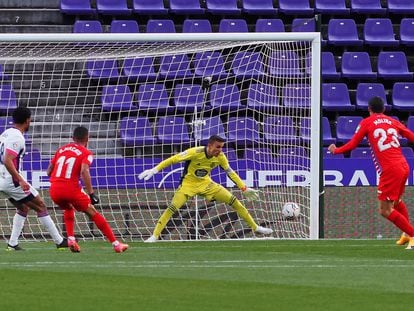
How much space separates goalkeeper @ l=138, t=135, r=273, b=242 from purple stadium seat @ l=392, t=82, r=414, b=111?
24.3ft

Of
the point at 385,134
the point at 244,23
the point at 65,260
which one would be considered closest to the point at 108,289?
the point at 65,260

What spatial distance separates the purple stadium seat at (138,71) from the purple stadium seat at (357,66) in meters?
5.13

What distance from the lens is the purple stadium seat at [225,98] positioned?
2062cm

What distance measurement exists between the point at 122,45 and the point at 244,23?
551 cm

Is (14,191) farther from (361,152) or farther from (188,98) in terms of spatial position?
(361,152)

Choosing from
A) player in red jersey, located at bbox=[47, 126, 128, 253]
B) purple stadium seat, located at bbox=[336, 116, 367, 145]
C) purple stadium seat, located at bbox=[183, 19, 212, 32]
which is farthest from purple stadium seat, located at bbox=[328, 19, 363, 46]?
player in red jersey, located at bbox=[47, 126, 128, 253]

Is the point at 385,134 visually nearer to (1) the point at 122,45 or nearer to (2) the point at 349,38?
(1) the point at 122,45

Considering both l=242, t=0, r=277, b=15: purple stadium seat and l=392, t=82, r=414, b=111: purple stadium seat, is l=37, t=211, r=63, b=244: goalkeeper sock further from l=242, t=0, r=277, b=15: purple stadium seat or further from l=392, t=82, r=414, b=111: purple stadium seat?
l=242, t=0, r=277, b=15: purple stadium seat

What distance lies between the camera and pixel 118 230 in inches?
765

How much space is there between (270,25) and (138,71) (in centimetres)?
464

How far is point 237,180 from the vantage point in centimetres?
1803

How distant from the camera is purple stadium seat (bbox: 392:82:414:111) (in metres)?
24.9

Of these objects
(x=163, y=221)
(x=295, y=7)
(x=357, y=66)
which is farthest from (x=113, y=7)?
(x=163, y=221)

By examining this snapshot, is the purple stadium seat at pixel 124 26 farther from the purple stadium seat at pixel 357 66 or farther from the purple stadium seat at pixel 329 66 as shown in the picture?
the purple stadium seat at pixel 357 66
